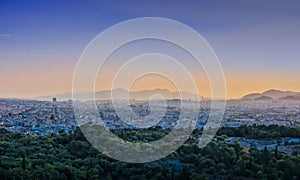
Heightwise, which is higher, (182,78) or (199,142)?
(182,78)

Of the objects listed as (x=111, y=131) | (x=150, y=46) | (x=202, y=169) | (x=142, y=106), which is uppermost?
(x=150, y=46)

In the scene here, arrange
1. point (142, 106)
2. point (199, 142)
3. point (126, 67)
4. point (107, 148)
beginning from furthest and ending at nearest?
1. point (142, 106)
2. point (199, 142)
3. point (107, 148)
4. point (126, 67)

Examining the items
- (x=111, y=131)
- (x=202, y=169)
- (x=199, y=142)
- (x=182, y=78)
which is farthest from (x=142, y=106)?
(x=182, y=78)

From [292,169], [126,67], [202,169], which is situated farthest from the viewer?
[202,169]

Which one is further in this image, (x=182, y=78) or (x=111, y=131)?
(x=111, y=131)

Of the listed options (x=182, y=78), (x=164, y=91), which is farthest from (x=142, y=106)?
(x=182, y=78)

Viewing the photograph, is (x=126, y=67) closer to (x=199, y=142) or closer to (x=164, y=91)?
(x=164, y=91)

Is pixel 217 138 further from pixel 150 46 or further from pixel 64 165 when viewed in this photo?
pixel 150 46

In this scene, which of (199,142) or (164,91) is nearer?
(164,91)

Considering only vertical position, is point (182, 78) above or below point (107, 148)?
above
